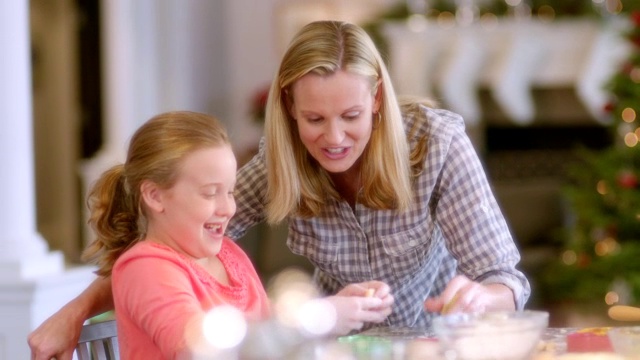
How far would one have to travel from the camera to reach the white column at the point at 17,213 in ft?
10.9

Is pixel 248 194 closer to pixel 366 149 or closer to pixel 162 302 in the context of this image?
pixel 366 149

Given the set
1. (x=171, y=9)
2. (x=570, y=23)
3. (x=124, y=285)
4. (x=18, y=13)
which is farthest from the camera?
(x=570, y=23)

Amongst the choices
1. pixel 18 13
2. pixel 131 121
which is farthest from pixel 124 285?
pixel 131 121

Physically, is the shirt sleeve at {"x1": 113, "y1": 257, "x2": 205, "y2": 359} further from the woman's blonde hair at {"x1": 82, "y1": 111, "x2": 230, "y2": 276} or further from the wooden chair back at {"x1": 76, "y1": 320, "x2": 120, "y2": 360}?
the wooden chair back at {"x1": 76, "y1": 320, "x2": 120, "y2": 360}

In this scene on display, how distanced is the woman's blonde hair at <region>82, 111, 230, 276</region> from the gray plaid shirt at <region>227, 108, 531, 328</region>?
37cm

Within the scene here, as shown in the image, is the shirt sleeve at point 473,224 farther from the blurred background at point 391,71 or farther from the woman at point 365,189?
the blurred background at point 391,71

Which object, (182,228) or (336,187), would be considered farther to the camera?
(336,187)

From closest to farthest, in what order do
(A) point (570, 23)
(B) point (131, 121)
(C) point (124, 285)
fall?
(C) point (124, 285) → (B) point (131, 121) → (A) point (570, 23)

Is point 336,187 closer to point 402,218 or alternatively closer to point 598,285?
point 402,218

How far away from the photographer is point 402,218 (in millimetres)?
2100

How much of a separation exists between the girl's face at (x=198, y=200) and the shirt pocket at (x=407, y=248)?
51 cm

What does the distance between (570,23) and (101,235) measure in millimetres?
5690

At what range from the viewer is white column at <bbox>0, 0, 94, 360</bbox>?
3.33 metres

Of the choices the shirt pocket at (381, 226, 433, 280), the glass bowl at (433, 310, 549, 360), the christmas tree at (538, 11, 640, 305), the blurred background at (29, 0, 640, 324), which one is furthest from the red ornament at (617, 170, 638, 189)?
the glass bowl at (433, 310, 549, 360)
